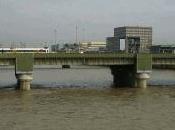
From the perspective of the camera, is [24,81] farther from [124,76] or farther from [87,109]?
[87,109]

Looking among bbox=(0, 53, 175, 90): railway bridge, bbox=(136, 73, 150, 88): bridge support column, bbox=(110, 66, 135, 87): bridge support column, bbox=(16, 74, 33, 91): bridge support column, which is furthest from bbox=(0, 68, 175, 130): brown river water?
bbox=(110, 66, 135, 87): bridge support column

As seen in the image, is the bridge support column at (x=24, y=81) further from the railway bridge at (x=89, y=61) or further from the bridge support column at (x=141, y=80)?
the bridge support column at (x=141, y=80)

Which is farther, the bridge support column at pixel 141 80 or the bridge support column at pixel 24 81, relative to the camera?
the bridge support column at pixel 141 80

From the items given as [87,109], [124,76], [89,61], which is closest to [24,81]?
[89,61]

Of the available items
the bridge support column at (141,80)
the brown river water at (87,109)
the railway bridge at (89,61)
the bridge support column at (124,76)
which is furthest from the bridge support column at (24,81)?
the bridge support column at (124,76)

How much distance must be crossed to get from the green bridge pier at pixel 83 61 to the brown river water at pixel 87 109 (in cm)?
375

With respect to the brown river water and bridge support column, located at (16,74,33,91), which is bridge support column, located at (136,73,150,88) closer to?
the brown river water

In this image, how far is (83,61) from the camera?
90875 mm

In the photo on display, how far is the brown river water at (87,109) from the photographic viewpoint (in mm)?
47031

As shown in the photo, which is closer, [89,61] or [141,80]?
[141,80]

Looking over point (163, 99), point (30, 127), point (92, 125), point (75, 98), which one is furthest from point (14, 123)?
point (163, 99)

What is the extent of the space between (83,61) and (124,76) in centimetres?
1243

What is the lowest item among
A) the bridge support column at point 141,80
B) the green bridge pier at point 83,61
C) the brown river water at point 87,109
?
the brown river water at point 87,109

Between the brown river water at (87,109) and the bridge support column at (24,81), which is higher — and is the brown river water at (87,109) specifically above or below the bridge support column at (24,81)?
below
